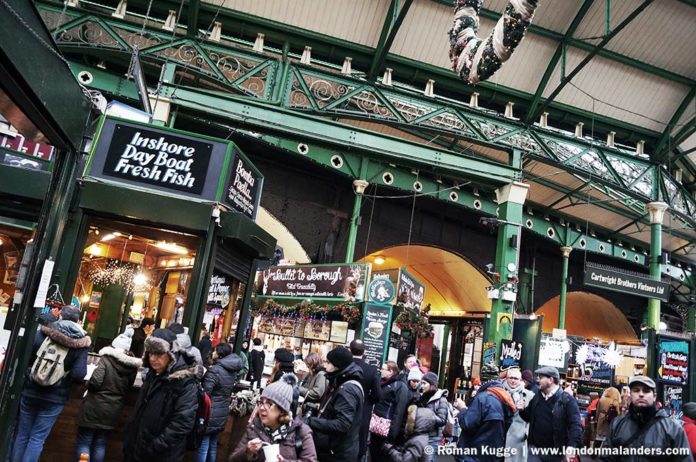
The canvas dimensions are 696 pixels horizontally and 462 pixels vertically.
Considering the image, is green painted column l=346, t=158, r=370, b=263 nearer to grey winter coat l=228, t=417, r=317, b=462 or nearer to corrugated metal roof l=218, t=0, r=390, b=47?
corrugated metal roof l=218, t=0, r=390, b=47

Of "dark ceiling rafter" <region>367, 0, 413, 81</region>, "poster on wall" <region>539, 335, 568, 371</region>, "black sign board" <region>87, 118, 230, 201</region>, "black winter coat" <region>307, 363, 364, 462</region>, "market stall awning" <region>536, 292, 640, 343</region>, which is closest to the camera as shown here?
"black winter coat" <region>307, 363, 364, 462</region>

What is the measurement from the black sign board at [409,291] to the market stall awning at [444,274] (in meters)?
5.57

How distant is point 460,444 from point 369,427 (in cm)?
92

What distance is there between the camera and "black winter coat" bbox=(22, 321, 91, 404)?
4.26 m

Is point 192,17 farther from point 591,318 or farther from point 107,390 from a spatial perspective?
point 591,318

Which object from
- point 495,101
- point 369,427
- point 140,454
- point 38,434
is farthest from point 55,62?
point 495,101

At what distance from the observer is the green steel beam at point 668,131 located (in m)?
14.9

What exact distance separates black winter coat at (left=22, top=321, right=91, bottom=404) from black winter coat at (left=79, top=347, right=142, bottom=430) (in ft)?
0.57

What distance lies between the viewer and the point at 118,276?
31.2ft

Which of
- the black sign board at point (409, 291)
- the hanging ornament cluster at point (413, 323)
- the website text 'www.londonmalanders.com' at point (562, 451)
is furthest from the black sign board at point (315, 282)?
the website text 'www.londonmalanders.com' at point (562, 451)

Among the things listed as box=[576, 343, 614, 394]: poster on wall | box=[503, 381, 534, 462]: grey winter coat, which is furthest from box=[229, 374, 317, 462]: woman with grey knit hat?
box=[576, 343, 614, 394]: poster on wall

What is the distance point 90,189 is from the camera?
5812mm

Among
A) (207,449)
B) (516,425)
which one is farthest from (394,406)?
(207,449)

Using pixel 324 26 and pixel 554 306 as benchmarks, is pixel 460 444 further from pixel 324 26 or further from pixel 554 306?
pixel 554 306
